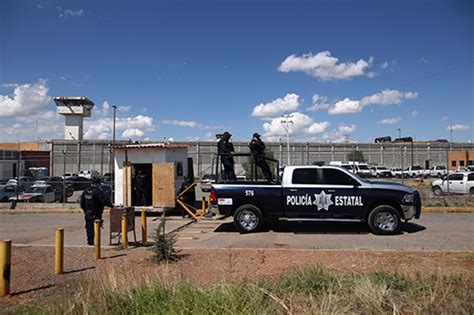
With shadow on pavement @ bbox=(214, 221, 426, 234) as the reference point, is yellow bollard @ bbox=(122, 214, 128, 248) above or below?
above

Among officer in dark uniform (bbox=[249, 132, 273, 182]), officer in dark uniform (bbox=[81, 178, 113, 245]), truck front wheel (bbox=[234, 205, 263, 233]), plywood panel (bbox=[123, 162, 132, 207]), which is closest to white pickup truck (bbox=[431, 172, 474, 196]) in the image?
officer in dark uniform (bbox=[249, 132, 273, 182])

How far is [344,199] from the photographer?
11.7 metres

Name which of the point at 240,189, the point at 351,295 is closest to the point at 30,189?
the point at 240,189

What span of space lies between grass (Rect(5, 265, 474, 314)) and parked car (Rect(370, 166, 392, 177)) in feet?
133

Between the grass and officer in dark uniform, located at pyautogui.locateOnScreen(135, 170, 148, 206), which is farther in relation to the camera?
officer in dark uniform, located at pyautogui.locateOnScreen(135, 170, 148, 206)

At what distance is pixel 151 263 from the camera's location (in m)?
8.22

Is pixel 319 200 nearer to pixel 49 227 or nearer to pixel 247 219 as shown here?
pixel 247 219

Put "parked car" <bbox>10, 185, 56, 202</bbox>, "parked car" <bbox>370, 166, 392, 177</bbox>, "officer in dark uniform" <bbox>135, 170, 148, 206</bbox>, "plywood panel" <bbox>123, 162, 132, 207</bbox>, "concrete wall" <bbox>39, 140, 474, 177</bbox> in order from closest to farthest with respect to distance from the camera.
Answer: "plywood panel" <bbox>123, 162, 132, 207</bbox>
"officer in dark uniform" <bbox>135, 170, 148, 206</bbox>
"parked car" <bbox>10, 185, 56, 202</bbox>
"concrete wall" <bbox>39, 140, 474, 177</bbox>
"parked car" <bbox>370, 166, 392, 177</bbox>

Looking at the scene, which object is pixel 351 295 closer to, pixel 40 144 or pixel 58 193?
pixel 58 193

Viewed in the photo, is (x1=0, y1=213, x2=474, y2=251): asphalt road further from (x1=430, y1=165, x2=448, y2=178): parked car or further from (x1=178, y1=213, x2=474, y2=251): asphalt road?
(x1=430, y1=165, x2=448, y2=178): parked car

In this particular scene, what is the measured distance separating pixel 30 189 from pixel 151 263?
17.7 meters

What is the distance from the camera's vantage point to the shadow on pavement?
489 inches

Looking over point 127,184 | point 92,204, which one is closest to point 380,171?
point 127,184

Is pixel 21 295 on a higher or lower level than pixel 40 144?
lower
